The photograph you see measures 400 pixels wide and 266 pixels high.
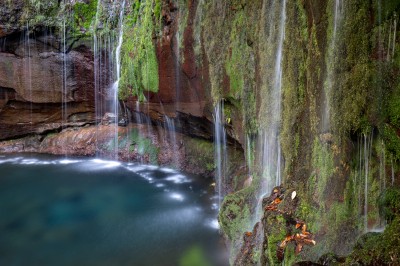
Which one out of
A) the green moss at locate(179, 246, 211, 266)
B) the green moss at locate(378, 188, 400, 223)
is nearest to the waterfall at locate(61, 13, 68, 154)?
the green moss at locate(179, 246, 211, 266)

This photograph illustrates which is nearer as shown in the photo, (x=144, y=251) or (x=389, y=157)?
(x=389, y=157)

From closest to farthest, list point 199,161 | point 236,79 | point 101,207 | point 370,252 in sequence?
point 370,252 < point 236,79 < point 101,207 < point 199,161

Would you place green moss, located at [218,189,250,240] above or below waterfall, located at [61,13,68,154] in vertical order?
below

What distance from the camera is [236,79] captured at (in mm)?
8586

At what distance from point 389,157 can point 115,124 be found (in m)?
12.1

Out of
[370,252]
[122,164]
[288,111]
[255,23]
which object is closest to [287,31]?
[288,111]

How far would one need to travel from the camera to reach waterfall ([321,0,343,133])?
4324 mm

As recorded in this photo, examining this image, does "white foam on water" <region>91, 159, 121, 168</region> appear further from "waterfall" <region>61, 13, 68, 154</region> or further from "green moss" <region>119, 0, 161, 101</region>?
"green moss" <region>119, 0, 161, 101</region>

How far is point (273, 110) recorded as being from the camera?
21.0 feet

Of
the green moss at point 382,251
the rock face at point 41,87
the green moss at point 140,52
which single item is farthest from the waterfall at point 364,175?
the rock face at point 41,87

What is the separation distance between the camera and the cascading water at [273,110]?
19.5 feet

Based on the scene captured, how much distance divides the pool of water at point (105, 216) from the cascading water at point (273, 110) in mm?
1867

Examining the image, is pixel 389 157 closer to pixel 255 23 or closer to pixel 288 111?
pixel 288 111

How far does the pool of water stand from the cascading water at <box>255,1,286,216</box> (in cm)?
187
